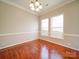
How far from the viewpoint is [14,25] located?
527cm

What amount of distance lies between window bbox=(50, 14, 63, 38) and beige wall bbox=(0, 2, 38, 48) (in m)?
1.95

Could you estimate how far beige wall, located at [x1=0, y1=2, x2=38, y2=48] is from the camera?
4.52m

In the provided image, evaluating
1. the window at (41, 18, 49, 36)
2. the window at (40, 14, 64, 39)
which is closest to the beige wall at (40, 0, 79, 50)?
the window at (40, 14, 64, 39)

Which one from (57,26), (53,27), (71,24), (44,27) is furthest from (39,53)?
(44,27)

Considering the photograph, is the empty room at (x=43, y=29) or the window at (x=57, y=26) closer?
the empty room at (x=43, y=29)

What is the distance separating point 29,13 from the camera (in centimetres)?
677

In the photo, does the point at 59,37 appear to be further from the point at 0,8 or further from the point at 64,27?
the point at 0,8

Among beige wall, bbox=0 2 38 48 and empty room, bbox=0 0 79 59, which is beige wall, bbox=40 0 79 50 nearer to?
empty room, bbox=0 0 79 59

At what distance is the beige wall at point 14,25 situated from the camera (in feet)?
14.8

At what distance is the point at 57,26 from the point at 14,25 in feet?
9.81

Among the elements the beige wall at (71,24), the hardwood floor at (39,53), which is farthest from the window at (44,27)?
the hardwood floor at (39,53)

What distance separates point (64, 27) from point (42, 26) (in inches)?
116

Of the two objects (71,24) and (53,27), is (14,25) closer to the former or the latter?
(53,27)

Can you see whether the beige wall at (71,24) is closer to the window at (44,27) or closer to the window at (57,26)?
the window at (57,26)
